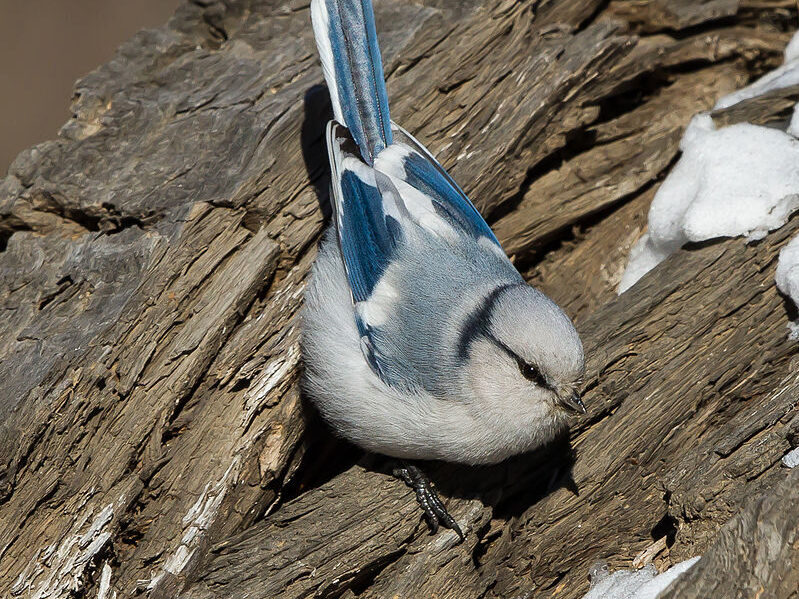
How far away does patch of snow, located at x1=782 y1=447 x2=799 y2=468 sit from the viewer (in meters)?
3.16

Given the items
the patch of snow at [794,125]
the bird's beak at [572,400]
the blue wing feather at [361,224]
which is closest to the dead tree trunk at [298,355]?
the patch of snow at [794,125]

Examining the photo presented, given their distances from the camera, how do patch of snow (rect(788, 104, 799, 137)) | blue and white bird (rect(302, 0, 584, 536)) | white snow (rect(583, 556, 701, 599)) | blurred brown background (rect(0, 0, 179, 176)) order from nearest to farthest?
white snow (rect(583, 556, 701, 599))
blue and white bird (rect(302, 0, 584, 536))
patch of snow (rect(788, 104, 799, 137))
blurred brown background (rect(0, 0, 179, 176))

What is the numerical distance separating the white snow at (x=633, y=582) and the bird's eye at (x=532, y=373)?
814 mm

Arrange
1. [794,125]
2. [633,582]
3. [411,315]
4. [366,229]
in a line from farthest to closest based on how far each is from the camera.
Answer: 1. [794,125]
2. [366,229]
3. [411,315]
4. [633,582]

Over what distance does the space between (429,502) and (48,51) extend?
16.8ft

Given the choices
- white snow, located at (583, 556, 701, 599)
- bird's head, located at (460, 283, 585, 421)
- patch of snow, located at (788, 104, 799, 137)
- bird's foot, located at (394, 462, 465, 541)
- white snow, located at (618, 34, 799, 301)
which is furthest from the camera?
patch of snow, located at (788, 104, 799, 137)

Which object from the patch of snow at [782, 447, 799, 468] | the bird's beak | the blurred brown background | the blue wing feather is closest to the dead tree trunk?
the patch of snow at [782, 447, 799, 468]

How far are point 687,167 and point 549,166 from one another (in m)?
0.74

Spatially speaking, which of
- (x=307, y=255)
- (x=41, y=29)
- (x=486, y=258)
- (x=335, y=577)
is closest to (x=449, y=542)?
(x=335, y=577)

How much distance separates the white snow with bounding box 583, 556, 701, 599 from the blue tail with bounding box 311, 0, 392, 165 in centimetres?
210

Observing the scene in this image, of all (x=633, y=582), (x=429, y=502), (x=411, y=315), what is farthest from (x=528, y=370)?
(x=633, y=582)

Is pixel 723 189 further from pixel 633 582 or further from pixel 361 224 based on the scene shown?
pixel 633 582

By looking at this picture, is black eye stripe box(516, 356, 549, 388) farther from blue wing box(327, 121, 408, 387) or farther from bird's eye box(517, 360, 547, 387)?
blue wing box(327, 121, 408, 387)

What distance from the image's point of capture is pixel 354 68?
4.07 meters
